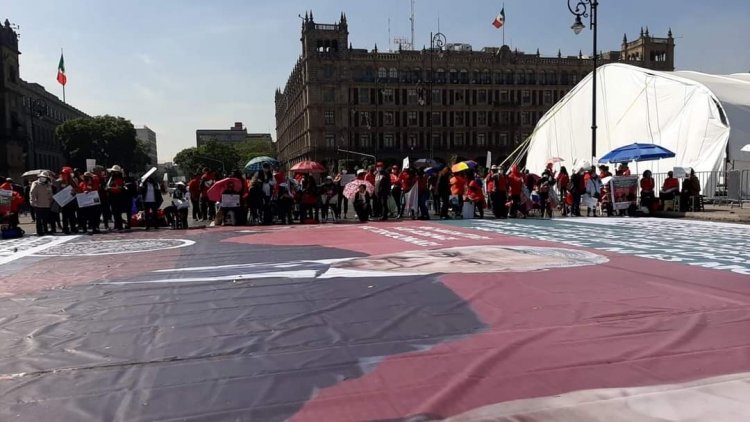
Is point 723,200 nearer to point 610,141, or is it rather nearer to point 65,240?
point 610,141

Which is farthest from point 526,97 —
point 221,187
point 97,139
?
point 221,187

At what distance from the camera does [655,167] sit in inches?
1149

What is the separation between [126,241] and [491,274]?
8.81 metres

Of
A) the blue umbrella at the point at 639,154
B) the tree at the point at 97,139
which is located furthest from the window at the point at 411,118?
the blue umbrella at the point at 639,154

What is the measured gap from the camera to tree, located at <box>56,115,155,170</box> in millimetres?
80875

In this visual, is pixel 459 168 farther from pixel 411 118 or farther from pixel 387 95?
pixel 411 118

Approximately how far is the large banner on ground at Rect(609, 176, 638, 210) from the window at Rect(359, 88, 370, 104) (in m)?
70.5

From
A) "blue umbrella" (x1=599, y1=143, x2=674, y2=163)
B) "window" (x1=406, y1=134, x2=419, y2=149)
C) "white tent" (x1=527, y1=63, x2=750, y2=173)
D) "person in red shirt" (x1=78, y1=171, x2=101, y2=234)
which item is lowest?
"person in red shirt" (x1=78, y1=171, x2=101, y2=234)

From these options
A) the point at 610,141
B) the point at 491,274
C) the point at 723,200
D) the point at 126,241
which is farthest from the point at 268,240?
the point at 610,141

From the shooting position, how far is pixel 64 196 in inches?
572

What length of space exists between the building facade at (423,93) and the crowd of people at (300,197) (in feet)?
211

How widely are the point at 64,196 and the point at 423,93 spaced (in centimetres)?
7287

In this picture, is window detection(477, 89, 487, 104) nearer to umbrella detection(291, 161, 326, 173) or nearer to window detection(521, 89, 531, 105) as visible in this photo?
window detection(521, 89, 531, 105)

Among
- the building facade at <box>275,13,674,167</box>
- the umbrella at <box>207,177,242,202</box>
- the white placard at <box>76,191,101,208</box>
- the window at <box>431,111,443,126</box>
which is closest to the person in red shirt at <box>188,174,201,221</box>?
the umbrella at <box>207,177,242,202</box>
